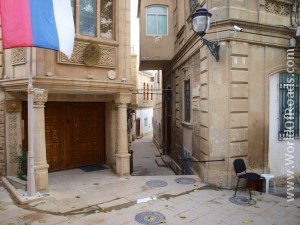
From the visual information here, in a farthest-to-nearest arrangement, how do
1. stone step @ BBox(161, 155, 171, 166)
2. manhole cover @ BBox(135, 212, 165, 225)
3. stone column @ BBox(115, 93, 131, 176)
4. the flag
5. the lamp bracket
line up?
1. stone step @ BBox(161, 155, 171, 166)
2. stone column @ BBox(115, 93, 131, 176)
3. the lamp bracket
4. the flag
5. manhole cover @ BBox(135, 212, 165, 225)

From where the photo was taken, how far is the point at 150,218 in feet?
19.3

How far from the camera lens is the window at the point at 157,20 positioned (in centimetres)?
1379

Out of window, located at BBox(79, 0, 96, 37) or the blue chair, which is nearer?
the blue chair

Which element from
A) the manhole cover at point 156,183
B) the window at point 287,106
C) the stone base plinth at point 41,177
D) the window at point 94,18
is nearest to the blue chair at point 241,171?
the window at point 287,106

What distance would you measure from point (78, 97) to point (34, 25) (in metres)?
3.74

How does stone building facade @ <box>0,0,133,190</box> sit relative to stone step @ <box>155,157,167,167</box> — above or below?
above

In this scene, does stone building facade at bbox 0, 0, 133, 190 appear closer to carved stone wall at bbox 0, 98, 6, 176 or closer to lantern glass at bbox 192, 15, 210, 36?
carved stone wall at bbox 0, 98, 6, 176

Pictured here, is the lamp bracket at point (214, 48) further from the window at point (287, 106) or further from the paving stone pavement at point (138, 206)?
the paving stone pavement at point (138, 206)

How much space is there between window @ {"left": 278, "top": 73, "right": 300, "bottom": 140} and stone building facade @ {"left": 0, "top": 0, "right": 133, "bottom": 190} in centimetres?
509

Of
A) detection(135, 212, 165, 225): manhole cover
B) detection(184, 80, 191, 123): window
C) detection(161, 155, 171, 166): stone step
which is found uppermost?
detection(184, 80, 191, 123): window

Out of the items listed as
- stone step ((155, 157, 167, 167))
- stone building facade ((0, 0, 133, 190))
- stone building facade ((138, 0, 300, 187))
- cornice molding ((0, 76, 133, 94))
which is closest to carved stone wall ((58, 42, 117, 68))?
stone building facade ((0, 0, 133, 190))

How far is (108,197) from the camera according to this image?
23.6 feet

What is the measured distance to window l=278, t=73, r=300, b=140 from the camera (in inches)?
328

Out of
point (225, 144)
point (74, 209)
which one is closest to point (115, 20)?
point (225, 144)
